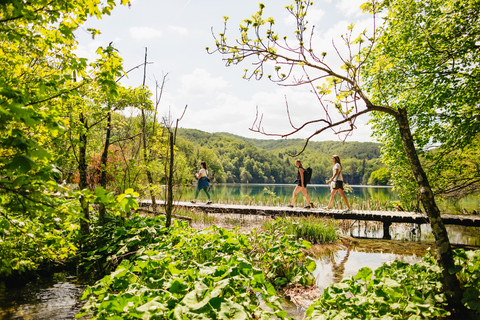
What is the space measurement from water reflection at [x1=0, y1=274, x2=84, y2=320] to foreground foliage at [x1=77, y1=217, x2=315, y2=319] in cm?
57

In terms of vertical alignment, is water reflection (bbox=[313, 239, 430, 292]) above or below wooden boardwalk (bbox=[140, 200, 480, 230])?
below

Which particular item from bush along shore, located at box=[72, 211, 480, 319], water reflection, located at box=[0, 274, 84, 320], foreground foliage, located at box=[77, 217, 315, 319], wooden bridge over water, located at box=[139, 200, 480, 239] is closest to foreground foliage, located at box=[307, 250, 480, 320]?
bush along shore, located at box=[72, 211, 480, 319]

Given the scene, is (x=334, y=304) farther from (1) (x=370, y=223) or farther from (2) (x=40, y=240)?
(1) (x=370, y=223)

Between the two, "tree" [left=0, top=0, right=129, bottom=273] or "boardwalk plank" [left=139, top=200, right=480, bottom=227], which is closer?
"tree" [left=0, top=0, right=129, bottom=273]

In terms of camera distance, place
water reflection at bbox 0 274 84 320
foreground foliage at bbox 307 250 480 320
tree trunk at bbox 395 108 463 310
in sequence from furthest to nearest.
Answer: water reflection at bbox 0 274 84 320 < tree trunk at bbox 395 108 463 310 < foreground foliage at bbox 307 250 480 320

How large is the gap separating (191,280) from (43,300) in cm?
311

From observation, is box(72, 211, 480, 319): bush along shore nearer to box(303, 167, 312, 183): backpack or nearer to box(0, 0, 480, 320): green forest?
box(0, 0, 480, 320): green forest

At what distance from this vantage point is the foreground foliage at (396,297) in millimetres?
2553

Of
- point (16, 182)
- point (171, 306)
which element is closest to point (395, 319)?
point (171, 306)

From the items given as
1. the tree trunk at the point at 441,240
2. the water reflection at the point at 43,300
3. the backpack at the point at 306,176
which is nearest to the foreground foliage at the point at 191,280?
the water reflection at the point at 43,300

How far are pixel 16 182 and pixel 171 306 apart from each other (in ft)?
4.63

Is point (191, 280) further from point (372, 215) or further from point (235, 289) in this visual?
point (372, 215)

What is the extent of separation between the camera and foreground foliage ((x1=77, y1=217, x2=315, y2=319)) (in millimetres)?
1908

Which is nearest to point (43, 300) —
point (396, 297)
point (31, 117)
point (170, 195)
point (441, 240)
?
point (170, 195)
